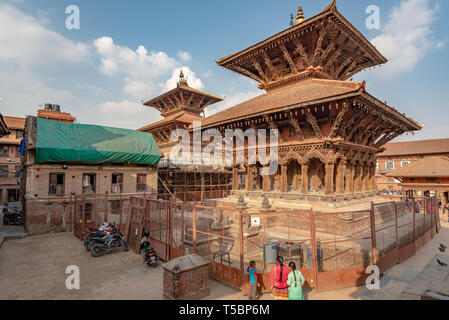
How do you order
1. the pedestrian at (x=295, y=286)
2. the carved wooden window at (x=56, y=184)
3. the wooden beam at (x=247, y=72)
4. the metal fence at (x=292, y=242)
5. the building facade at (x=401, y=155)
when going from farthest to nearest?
the building facade at (x=401, y=155) < the wooden beam at (x=247, y=72) < the carved wooden window at (x=56, y=184) < the metal fence at (x=292, y=242) < the pedestrian at (x=295, y=286)

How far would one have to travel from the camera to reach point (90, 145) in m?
18.7

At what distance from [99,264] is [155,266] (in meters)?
2.47

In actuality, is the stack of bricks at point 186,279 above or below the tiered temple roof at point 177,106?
below

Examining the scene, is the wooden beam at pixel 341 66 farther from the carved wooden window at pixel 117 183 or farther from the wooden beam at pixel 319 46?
the carved wooden window at pixel 117 183

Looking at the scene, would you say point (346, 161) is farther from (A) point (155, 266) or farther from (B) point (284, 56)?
(A) point (155, 266)

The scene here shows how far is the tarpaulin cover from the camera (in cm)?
1661

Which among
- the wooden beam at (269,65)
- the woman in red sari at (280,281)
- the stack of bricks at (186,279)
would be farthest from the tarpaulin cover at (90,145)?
the woman in red sari at (280,281)

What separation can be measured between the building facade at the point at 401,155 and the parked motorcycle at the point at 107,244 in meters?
51.8

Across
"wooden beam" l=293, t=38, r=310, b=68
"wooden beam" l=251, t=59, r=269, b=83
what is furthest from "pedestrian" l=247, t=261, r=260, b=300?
"wooden beam" l=251, t=59, r=269, b=83

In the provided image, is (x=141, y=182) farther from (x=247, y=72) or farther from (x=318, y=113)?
(x=318, y=113)

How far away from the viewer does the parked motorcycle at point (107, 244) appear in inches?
443

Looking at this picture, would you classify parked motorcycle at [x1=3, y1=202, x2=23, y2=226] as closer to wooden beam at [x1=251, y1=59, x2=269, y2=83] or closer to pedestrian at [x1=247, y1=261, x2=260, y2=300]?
pedestrian at [x1=247, y1=261, x2=260, y2=300]

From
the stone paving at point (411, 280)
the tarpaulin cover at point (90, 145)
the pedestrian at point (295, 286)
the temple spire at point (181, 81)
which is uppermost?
the temple spire at point (181, 81)

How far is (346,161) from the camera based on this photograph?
16078 millimetres
